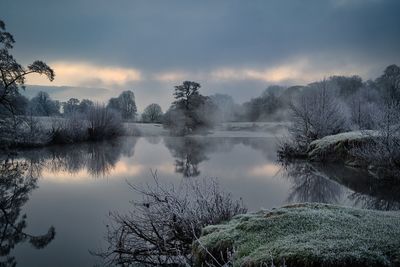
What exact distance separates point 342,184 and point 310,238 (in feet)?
39.9

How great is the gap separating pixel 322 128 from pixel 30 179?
22047 mm

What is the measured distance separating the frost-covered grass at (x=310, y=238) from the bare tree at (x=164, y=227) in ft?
3.53

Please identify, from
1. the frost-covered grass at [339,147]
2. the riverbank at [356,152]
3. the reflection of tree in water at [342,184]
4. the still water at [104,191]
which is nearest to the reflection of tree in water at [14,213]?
the still water at [104,191]

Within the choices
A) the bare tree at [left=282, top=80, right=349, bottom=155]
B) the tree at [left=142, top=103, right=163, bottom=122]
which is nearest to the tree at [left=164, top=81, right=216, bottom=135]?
the tree at [left=142, top=103, right=163, bottom=122]

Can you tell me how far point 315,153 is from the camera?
25.4m

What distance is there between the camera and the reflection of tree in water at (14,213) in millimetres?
8039

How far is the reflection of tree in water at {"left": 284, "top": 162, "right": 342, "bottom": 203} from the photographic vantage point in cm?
1277

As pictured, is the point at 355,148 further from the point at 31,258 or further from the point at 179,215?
the point at 31,258

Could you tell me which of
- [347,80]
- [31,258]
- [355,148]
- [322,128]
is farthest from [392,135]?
[347,80]

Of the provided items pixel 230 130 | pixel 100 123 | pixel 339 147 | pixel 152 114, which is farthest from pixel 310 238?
pixel 152 114

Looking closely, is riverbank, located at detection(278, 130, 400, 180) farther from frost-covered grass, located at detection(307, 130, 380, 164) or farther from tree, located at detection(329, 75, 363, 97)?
tree, located at detection(329, 75, 363, 97)

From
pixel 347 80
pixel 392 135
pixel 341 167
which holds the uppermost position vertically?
pixel 347 80

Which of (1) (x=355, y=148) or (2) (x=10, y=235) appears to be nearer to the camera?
(2) (x=10, y=235)

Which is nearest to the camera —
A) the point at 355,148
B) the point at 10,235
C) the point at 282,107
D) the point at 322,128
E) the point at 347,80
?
the point at 10,235
